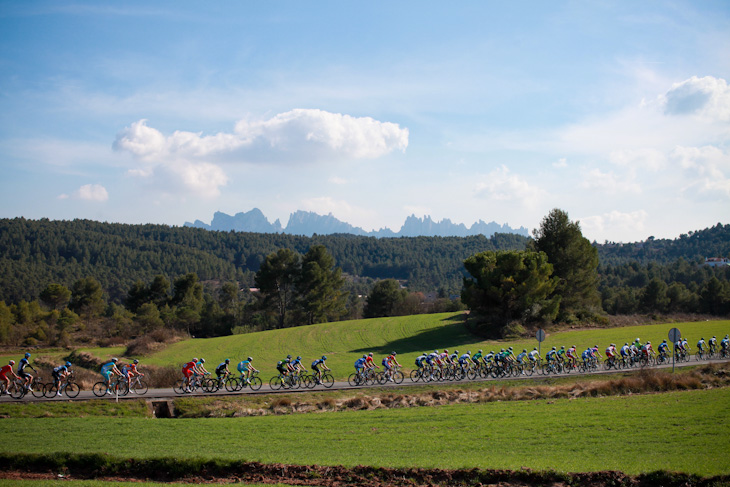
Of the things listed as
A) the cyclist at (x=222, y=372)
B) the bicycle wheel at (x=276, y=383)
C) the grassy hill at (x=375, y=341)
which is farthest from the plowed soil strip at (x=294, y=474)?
the grassy hill at (x=375, y=341)

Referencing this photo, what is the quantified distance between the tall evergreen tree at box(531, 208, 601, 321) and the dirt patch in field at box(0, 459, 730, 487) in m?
54.6

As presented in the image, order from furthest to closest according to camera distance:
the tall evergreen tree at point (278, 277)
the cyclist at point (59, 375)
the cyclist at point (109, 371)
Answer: the tall evergreen tree at point (278, 277), the cyclist at point (59, 375), the cyclist at point (109, 371)

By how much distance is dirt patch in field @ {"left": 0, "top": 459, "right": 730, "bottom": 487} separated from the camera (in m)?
10.9

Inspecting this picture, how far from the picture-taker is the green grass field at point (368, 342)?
47.6 metres

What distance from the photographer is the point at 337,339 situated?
195ft

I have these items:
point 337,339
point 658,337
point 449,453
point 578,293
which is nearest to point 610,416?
point 449,453

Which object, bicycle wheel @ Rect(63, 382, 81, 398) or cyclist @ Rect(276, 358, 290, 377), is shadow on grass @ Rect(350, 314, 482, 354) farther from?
bicycle wheel @ Rect(63, 382, 81, 398)

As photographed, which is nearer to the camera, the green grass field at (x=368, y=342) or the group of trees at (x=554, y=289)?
the green grass field at (x=368, y=342)

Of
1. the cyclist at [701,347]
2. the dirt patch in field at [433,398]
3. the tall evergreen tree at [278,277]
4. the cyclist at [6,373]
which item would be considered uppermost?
the tall evergreen tree at [278,277]

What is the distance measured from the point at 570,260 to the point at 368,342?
2800 cm

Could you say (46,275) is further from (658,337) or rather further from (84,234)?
(658,337)

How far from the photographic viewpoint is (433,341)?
5444 cm

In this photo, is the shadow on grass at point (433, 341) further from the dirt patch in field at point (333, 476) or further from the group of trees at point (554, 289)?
the dirt patch in field at point (333, 476)

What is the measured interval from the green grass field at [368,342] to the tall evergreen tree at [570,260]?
24.3 ft
